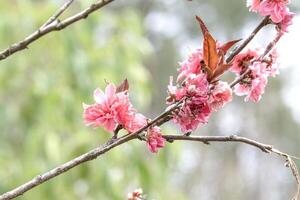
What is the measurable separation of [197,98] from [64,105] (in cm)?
159

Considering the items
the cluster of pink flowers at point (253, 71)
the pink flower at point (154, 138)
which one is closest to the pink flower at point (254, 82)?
the cluster of pink flowers at point (253, 71)

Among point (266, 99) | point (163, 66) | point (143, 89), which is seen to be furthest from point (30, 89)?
point (266, 99)

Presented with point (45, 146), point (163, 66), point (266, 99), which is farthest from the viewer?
point (266, 99)

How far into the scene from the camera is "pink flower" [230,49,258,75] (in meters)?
0.73

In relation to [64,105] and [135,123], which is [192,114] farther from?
[64,105]

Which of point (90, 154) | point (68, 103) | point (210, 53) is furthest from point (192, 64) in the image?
point (68, 103)

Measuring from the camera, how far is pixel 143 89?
8.14ft

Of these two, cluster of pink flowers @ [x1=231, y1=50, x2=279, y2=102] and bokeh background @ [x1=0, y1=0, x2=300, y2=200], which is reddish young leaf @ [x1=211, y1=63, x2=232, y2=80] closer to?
cluster of pink flowers @ [x1=231, y1=50, x2=279, y2=102]

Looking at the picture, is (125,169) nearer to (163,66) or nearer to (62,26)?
(62,26)

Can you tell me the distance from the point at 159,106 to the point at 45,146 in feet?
20.5

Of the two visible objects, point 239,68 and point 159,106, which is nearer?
point 239,68

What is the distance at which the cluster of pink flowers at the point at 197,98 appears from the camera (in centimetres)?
67

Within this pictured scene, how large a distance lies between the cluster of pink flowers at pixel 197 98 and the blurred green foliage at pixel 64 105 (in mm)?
1497

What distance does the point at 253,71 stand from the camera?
0.72 m
